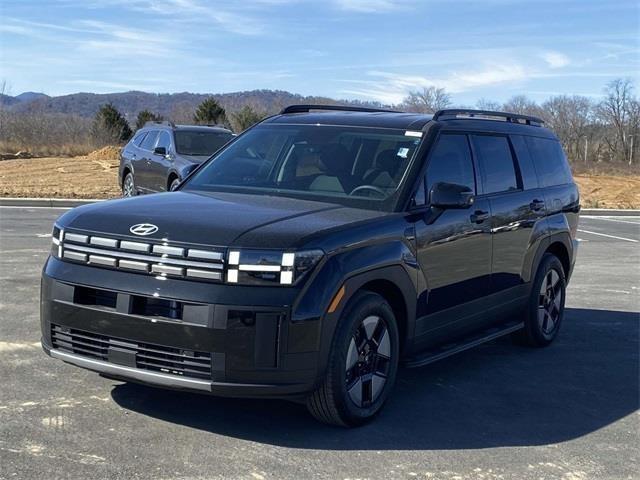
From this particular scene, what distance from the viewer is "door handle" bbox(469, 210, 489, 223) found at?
19.6 ft

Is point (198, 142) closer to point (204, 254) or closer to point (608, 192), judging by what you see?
point (204, 254)

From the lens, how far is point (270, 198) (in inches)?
214

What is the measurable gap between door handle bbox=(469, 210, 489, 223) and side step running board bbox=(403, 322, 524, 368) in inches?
35.6

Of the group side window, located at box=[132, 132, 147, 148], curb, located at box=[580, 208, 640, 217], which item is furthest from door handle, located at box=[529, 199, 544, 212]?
curb, located at box=[580, 208, 640, 217]

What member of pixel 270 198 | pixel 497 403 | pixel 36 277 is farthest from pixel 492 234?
pixel 36 277

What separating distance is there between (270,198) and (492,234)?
1852 millimetres

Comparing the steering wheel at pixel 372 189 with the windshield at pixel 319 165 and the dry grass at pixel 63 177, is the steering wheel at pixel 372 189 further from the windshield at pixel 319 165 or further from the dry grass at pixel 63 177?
the dry grass at pixel 63 177

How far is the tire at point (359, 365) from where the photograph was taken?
4574 millimetres

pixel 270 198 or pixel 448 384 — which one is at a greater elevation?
pixel 270 198

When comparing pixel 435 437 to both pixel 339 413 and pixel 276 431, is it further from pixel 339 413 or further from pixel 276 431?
pixel 276 431

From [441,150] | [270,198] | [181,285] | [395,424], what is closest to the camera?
[181,285]

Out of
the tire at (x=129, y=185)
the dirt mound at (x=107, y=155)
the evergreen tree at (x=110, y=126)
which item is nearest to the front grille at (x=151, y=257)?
the tire at (x=129, y=185)

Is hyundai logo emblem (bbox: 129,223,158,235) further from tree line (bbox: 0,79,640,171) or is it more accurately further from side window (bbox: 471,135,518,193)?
tree line (bbox: 0,79,640,171)

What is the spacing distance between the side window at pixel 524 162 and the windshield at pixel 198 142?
28.9 ft
